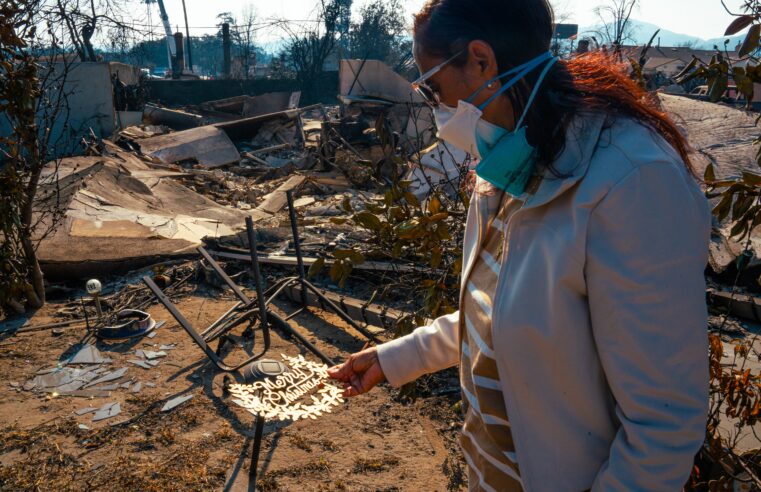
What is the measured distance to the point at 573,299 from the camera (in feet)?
3.50

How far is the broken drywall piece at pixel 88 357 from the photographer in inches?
198

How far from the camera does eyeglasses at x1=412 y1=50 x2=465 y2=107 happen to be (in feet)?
4.36

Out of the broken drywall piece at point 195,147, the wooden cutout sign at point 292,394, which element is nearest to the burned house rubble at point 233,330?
the wooden cutout sign at point 292,394

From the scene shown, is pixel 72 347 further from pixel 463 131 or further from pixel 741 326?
pixel 741 326

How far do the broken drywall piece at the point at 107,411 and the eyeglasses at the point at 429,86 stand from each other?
12.0 ft

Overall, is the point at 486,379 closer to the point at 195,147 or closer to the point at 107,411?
the point at 107,411

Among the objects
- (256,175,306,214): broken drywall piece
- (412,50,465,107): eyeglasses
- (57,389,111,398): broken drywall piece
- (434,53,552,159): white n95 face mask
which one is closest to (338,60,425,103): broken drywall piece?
(256,175,306,214): broken drywall piece

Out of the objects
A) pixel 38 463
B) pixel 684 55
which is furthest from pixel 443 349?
pixel 684 55

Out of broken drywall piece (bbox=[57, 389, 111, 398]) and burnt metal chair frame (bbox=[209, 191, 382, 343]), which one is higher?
burnt metal chair frame (bbox=[209, 191, 382, 343])

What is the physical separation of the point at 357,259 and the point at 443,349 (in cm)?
105

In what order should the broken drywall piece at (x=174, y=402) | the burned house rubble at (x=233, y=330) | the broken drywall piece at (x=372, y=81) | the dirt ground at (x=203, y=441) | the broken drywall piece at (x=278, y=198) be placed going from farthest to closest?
the broken drywall piece at (x=372, y=81) < the broken drywall piece at (x=278, y=198) < the broken drywall piece at (x=174, y=402) < the dirt ground at (x=203, y=441) < the burned house rubble at (x=233, y=330)

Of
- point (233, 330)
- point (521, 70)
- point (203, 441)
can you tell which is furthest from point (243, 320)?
point (521, 70)

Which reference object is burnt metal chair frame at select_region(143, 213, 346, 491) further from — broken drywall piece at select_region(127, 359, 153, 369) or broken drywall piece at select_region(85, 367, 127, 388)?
broken drywall piece at select_region(85, 367, 127, 388)

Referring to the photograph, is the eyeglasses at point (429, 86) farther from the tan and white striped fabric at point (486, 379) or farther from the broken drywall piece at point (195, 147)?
the broken drywall piece at point (195, 147)
